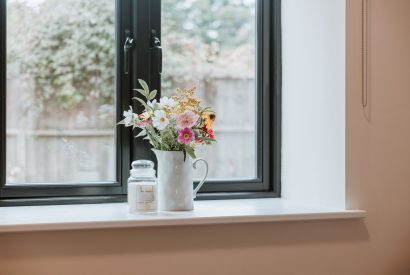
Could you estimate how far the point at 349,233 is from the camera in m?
2.11

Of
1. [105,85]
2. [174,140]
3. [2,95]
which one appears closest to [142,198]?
[174,140]

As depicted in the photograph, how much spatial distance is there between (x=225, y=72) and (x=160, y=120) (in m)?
0.55

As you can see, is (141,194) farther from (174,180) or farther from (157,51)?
(157,51)

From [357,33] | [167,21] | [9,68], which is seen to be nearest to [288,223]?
[357,33]

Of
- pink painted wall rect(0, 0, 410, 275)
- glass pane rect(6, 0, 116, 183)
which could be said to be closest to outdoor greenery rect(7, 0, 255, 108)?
glass pane rect(6, 0, 116, 183)

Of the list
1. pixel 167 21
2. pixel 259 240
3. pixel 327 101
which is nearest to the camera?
pixel 259 240

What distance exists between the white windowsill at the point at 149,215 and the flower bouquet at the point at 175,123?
8.5 inches

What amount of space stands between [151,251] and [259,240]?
1.18ft

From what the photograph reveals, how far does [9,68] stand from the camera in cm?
220

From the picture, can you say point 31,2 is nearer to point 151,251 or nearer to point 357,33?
point 151,251

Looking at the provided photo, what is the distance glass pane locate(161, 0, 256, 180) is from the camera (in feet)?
7.85

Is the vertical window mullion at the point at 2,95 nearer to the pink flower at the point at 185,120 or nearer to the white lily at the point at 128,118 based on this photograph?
the white lily at the point at 128,118

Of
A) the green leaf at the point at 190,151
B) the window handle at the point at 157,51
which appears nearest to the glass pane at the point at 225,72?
the window handle at the point at 157,51

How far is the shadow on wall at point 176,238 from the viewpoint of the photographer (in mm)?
1820
